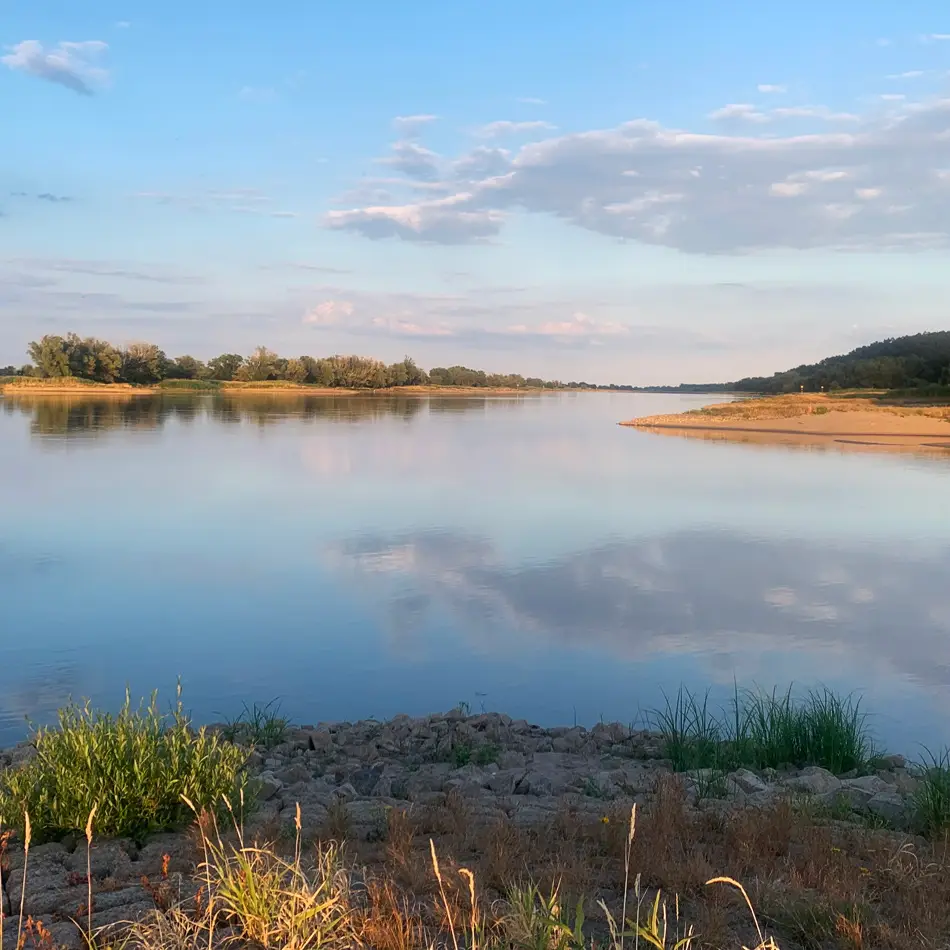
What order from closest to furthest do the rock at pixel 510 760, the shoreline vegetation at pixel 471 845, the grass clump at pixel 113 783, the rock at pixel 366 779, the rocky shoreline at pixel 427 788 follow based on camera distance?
the shoreline vegetation at pixel 471 845 → the rocky shoreline at pixel 427 788 → the grass clump at pixel 113 783 → the rock at pixel 366 779 → the rock at pixel 510 760

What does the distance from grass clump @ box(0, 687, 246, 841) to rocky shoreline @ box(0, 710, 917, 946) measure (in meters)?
0.11

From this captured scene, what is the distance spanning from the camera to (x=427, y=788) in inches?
197

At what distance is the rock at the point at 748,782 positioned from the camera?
4.85m

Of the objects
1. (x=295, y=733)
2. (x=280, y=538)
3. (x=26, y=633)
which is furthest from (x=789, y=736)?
(x=280, y=538)

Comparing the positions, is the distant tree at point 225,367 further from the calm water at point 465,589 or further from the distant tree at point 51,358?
the calm water at point 465,589

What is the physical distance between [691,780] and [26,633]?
6.85 metres

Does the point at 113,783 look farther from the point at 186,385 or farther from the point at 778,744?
the point at 186,385

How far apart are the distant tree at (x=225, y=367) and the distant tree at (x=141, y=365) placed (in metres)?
14.7

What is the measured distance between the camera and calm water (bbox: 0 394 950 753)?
767 cm

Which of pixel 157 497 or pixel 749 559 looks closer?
pixel 749 559

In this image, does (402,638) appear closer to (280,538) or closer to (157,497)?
(280,538)

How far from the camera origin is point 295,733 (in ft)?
20.3

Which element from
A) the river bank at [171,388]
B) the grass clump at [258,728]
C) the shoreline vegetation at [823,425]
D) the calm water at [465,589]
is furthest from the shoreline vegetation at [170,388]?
the grass clump at [258,728]

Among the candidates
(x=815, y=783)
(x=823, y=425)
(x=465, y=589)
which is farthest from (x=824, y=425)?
(x=815, y=783)
